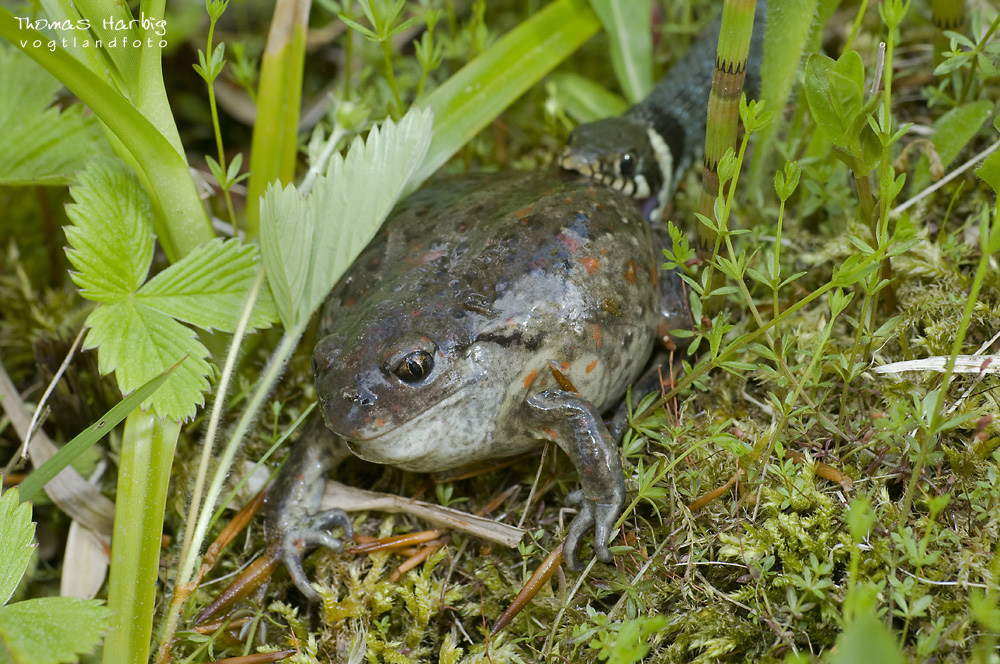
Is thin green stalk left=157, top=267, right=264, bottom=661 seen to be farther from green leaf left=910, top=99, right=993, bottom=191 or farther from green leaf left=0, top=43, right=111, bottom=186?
green leaf left=910, top=99, right=993, bottom=191

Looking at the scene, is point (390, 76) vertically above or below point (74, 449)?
above

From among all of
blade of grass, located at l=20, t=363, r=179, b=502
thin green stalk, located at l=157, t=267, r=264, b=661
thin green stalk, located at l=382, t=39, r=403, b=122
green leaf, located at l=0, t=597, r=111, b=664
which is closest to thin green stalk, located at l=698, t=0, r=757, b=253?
thin green stalk, located at l=382, t=39, r=403, b=122

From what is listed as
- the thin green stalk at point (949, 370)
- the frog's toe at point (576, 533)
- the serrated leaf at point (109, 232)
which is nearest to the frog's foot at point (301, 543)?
the frog's toe at point (576, 533)

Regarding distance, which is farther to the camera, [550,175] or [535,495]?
[550,175]

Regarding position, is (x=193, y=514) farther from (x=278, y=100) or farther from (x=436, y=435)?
(x=278, y=100)

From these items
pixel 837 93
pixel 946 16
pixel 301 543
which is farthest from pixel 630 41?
pixel 301 543

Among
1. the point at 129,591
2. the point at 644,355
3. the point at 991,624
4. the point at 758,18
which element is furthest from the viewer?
the point at 758,18

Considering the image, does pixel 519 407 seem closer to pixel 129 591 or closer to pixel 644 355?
pixel 644 355

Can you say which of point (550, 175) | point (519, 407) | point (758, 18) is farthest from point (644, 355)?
point (758, 18)
